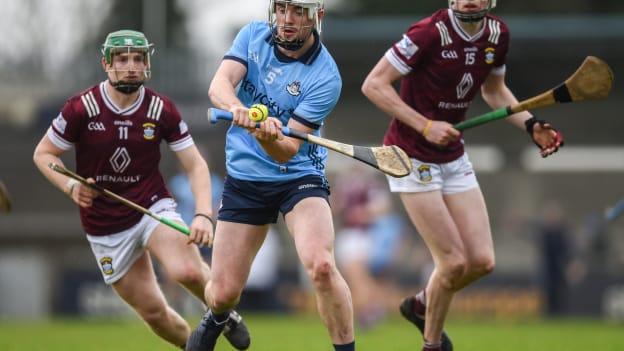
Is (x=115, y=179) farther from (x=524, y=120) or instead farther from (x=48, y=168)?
(x=524, y=120)

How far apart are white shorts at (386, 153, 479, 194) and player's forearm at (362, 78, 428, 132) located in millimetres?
343

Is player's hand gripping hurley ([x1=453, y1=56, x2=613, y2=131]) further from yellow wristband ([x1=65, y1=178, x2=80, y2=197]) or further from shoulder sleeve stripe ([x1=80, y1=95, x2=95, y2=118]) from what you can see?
yellow wristband ([x1=65, y1=178, x2=80, y2=197])

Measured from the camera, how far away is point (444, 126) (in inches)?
303

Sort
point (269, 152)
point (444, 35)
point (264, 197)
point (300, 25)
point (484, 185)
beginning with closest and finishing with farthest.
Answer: point (269, 152) < point (300, 25) < point (264, 197) < point (444, 35) < point (484, 185)

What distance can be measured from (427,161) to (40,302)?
13122 mm

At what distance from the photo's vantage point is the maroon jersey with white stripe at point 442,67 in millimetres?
7781

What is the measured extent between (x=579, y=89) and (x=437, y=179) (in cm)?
A: 107

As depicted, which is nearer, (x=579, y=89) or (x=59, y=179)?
(x=579, y=89)

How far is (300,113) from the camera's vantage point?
7086 mm

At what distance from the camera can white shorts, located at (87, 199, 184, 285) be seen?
26.0 ft

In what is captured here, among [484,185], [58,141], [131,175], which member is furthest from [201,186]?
[484,185]

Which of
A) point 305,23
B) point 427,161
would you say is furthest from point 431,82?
point 305,23

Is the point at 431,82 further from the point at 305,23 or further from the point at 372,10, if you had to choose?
the point at 372,10

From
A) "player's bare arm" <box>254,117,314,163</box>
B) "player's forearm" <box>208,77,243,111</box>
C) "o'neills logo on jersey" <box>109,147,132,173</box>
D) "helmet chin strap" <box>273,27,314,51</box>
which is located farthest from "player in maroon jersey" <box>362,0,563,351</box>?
"o'neills logo on jersey" <box>109,147,132,173</box>
